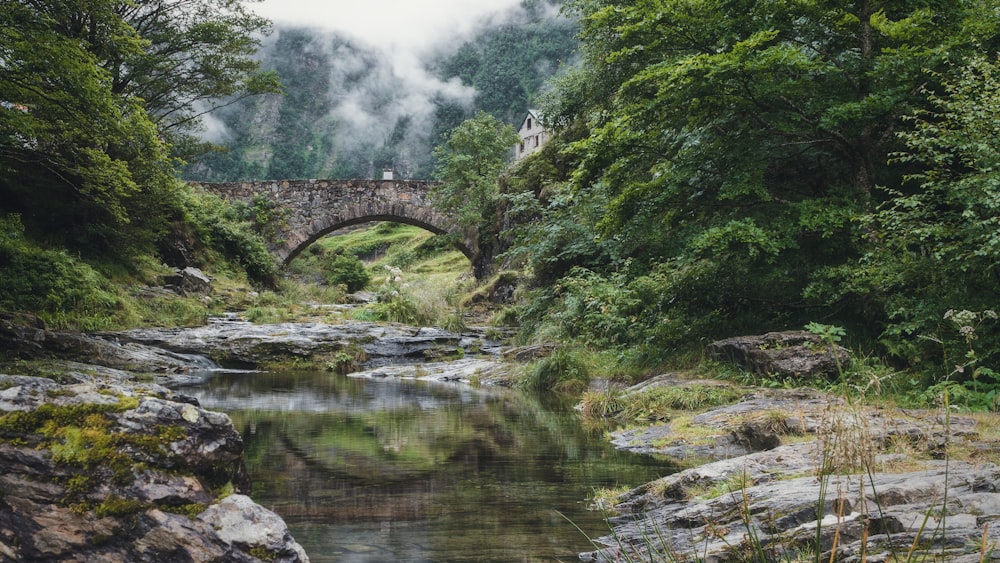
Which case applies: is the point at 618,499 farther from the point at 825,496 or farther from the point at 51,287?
the point at 51,287

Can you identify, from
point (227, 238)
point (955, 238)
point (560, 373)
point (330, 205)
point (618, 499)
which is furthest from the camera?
point (330, 205)

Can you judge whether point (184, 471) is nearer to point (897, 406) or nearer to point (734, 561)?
point (734, 561)

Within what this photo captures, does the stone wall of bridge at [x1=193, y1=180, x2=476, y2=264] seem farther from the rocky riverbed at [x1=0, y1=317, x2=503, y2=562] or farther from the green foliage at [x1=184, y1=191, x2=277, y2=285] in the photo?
the rocky riverbed at [x1=0, y1=317, x2=503, y2=562]

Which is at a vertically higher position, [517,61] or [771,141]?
[517,61]

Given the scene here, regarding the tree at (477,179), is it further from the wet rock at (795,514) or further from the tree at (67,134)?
the wet rock at (795,514)

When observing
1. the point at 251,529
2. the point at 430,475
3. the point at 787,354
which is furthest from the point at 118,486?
the point at 787,354

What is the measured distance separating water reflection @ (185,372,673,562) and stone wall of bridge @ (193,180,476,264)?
20880 mm

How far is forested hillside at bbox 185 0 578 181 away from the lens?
85.4 metres

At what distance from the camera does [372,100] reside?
10256 cm

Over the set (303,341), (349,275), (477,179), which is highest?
(477,179)

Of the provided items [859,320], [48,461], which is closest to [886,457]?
[48,461]

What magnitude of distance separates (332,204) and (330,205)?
0.09 m

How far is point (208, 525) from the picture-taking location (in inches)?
98.3

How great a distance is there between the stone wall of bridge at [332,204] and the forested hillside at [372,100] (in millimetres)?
52961
